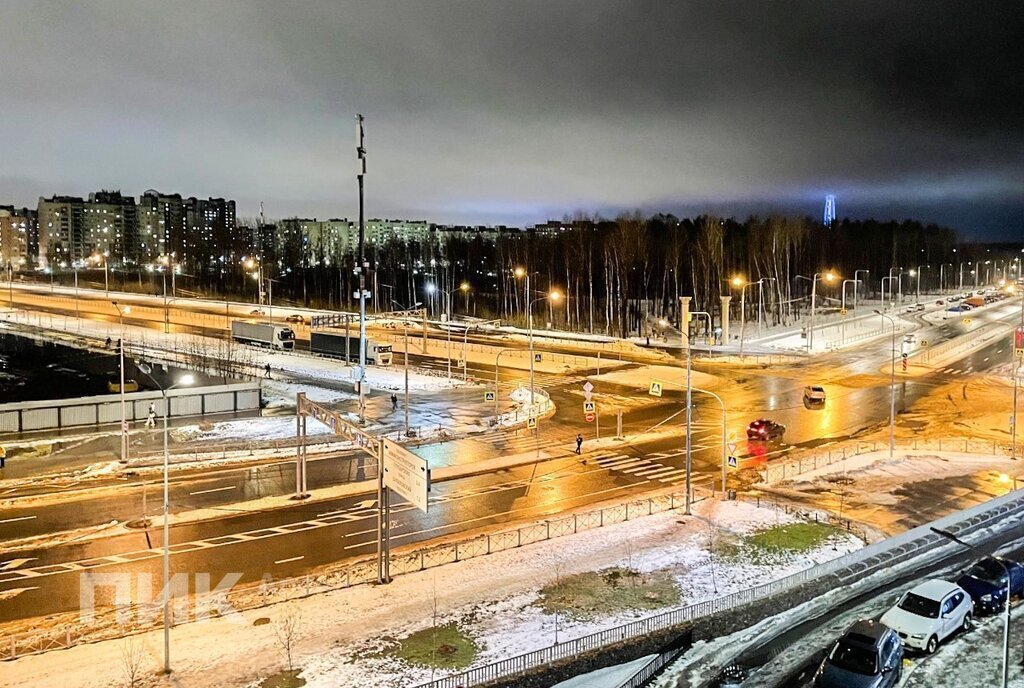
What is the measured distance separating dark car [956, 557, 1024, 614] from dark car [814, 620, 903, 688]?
17.2 ft

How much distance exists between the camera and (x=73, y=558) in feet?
87.2

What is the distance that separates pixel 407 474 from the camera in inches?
965

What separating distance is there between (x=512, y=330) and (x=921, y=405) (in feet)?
178

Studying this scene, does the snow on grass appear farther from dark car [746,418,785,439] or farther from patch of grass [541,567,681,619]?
dark car [746,418,785,439]

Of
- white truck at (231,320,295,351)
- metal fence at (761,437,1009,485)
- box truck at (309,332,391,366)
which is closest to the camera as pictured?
metal fence at (761,437,1009,485)

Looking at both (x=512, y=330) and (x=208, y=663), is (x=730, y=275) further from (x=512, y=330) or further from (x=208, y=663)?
(x=208, y=663)

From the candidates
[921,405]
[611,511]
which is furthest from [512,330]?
[611,511]

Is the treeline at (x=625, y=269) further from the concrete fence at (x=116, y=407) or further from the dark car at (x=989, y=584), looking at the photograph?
the dark car at (x=989, y=584)

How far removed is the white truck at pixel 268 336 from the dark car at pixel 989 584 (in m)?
67.5

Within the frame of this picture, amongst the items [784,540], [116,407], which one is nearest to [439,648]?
[784,540]

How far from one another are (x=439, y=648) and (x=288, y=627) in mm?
4212

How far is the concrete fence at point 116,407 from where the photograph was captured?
46.3 metres

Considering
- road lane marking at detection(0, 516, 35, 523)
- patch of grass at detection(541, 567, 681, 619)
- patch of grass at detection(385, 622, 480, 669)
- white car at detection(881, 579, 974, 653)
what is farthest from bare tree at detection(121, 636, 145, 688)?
Answer: white car at detection(881, 579, 974, 653)

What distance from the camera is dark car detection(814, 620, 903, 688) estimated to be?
18.4m
